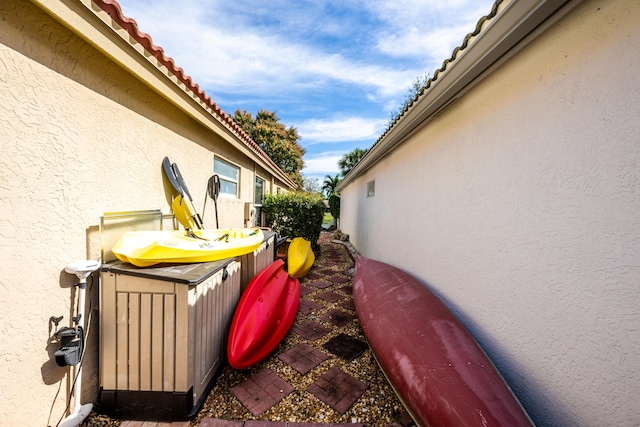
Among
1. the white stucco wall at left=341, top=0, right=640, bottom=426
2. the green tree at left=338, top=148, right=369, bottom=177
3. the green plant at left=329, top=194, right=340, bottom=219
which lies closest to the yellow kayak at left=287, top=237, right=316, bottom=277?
the white stucco wall at left=341, top=0, right=640, bottom=426

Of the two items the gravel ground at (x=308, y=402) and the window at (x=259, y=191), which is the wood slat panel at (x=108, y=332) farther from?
the window at (x=259, y=191)

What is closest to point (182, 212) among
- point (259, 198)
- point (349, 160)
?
point (259, 198)

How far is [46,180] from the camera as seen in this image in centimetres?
171

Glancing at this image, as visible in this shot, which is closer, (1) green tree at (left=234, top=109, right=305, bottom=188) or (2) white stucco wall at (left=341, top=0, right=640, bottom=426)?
(2) white stucco wall at (left=341, top=0, right=640, bottom=426)

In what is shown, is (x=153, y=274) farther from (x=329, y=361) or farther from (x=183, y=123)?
(x=183, y=123)

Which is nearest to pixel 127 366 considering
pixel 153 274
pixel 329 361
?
pixel 153 274

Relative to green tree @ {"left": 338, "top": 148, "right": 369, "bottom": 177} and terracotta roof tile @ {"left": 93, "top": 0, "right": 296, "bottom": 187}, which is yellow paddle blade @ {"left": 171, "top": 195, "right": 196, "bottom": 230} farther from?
green tree @ {"left": 338, "top": 148, "right": 369, "bottom": 177}

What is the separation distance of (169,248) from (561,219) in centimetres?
316

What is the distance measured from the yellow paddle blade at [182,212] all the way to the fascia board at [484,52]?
3.47m

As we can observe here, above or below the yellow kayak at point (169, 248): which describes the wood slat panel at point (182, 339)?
below

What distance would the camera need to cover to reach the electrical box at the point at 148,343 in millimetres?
1930

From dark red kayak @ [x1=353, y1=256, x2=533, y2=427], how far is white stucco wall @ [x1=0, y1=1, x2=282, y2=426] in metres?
2.79

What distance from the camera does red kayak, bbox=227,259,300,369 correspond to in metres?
2.44

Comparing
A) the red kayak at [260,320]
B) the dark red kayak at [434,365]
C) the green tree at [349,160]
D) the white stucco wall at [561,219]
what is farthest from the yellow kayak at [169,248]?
the green tree at [349,160]
